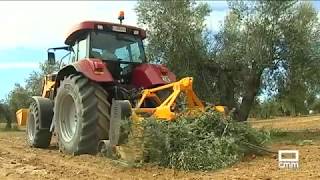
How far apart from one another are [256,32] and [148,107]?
6.35 meters

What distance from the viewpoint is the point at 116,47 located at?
10.4 m

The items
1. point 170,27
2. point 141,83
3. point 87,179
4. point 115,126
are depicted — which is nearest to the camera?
point 87,179

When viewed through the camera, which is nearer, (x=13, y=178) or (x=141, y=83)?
(x=13, y=178)

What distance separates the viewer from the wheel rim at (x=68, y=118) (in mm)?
9703

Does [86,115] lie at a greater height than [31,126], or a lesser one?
greater

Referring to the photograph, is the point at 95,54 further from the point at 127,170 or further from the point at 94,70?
the point at 127,170

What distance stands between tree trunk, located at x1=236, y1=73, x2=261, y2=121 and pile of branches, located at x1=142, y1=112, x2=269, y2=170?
737 centimetres

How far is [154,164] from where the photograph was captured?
7.35 metres

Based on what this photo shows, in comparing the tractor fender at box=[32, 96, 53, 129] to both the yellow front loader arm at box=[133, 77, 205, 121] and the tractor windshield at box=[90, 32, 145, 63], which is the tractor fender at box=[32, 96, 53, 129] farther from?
the yellow front loader arm at box=[133, 77, 205, 121]

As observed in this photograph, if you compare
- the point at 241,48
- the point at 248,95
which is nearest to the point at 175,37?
the point at 241,48

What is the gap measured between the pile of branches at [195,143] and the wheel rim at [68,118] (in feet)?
8.71

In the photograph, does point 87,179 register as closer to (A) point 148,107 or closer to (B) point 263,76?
(A) point 148,107

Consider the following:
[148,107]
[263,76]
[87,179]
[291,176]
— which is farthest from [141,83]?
[263,76]

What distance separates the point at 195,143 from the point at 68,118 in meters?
3.57
